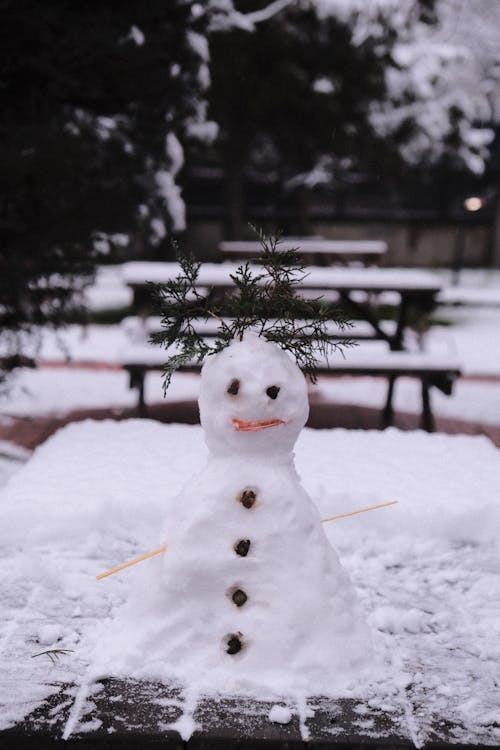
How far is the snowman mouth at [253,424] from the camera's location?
2318mm

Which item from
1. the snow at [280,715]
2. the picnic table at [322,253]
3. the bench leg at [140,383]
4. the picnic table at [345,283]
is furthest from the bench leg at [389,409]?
the snow at [280,715]

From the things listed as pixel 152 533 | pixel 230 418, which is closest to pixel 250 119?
pixel 152 533

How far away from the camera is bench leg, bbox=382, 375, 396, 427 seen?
6.40m

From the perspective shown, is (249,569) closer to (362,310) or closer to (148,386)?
(362,310)

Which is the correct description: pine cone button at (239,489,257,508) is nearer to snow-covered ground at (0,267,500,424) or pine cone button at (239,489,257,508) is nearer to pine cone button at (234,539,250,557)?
pine cone button at (234,539,250,557)

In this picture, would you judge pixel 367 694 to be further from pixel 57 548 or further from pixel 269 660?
pixel 57 548

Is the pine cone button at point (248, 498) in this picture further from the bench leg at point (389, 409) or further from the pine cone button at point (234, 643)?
the bench leg at point (389, 409)

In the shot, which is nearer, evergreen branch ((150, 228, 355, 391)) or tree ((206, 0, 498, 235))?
evergreen branch ((150, 228, 355, 391))

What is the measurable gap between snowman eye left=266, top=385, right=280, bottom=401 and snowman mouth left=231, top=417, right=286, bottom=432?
0.08 metres

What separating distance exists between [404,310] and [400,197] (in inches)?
671

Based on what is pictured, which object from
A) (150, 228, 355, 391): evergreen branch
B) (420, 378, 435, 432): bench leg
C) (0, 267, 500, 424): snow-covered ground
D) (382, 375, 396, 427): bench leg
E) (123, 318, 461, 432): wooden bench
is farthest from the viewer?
(0, 267, 500, 424): snow-covered ground

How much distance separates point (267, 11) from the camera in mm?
9180

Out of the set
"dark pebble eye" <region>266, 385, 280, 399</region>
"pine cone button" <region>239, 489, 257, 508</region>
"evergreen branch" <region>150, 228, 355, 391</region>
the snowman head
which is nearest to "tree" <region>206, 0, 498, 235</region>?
"evergreen branch" <region>150, 228, 355, 391</region>

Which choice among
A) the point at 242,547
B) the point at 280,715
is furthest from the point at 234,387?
the point at 280,715
